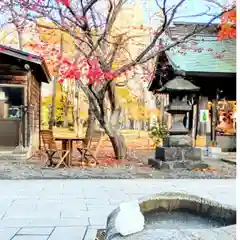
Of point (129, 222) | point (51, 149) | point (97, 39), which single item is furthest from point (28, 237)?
point (97, 39)

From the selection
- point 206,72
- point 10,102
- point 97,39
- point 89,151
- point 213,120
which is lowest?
point 89,151

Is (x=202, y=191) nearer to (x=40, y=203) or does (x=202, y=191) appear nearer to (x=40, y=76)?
(x=40, y=203)

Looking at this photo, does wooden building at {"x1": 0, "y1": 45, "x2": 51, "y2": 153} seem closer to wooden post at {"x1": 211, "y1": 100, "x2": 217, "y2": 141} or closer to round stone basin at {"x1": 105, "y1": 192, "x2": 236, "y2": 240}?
wooden post at {"x1": 211, "y1": 100, "x2": 217, "y2": 141}

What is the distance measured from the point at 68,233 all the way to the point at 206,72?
10.1 metres

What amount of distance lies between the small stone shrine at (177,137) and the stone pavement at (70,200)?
1.45 meters

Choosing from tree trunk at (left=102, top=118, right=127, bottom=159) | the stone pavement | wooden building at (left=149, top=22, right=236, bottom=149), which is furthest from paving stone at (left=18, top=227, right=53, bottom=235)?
wooden building at (left=149, top=22, right=236, bottom=149)

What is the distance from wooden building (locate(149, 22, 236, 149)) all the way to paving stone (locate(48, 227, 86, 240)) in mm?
9463

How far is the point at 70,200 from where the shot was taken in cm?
571

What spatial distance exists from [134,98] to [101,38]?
1566cm

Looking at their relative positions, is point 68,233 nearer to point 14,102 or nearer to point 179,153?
point 179,153

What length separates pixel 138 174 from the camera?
8414 millimetres

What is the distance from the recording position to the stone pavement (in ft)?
13.5

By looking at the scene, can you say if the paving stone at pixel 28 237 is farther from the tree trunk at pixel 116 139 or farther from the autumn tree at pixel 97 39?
the tree trunk at pixel 116 139

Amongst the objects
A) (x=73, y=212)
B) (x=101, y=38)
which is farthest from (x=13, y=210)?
(x=101, y=38)
